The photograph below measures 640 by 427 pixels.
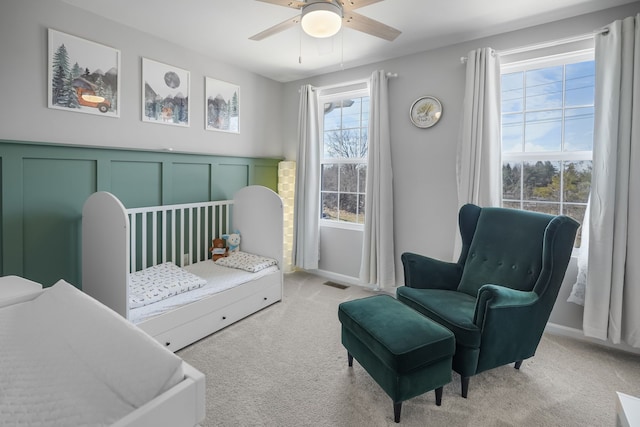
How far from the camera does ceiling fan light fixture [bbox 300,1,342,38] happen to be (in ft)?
5.75

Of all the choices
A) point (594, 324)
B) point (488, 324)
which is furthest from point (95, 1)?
point (594, 324)

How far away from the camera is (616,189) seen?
2.30 meters

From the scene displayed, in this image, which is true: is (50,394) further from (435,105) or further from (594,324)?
(435,105)

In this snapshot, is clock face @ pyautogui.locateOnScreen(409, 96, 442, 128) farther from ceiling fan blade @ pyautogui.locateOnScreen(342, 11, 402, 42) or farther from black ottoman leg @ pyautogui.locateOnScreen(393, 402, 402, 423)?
black ottoman leg @ pyautogui.locateOnScreen(393, 402, 402, 423)

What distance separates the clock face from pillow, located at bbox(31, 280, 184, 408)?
116 inches

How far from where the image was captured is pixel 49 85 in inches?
93.0

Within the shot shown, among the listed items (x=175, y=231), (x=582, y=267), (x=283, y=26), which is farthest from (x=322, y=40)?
(x=582, y=267)

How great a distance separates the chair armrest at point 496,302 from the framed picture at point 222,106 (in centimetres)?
290

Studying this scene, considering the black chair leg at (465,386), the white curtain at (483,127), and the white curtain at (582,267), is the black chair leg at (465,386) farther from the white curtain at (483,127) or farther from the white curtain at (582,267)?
the white curtain at (483,127)

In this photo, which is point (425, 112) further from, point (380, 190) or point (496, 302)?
point (496, 302)

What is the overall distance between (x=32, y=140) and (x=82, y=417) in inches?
90.3

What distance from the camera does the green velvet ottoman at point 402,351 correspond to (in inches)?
63.9

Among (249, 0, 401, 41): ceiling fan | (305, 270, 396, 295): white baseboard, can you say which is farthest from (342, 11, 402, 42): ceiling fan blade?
(305, 270, 396, 295): white baseboard

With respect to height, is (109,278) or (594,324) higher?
(109,278)
